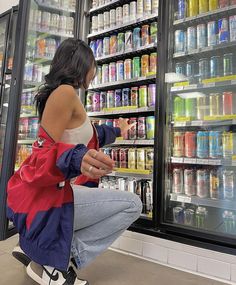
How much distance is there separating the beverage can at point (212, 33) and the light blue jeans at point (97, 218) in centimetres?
128

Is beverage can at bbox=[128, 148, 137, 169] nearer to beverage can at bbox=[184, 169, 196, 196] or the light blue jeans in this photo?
beverage can at bbox=[184, 169, 196, 196]

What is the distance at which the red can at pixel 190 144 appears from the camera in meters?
1.83

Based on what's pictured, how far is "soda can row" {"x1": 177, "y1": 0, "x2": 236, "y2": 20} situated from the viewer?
1.81 m

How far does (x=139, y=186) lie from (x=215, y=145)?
2.28ft

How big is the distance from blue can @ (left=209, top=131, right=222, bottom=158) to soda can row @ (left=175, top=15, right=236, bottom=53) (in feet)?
2.08

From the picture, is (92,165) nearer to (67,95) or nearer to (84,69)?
(67,95)

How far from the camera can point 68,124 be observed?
1.12 meters

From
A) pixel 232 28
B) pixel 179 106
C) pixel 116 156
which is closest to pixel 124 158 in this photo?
pixel 116 156

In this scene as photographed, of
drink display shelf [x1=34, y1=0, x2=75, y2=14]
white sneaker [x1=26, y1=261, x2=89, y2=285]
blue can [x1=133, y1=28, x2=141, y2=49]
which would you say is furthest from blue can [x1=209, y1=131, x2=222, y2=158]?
drink display shelf [x1=34, y1=0, x2=75, y2=14]

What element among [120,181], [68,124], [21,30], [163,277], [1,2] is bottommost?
[163,277]

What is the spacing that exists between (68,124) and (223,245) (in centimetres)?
112

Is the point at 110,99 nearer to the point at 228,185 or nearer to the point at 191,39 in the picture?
the point at 191,39

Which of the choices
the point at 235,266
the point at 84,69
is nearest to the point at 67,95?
the point at 84,69

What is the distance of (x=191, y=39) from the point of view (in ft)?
6.28
